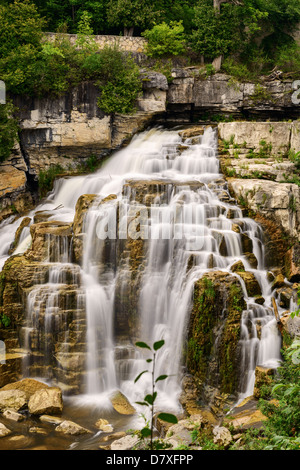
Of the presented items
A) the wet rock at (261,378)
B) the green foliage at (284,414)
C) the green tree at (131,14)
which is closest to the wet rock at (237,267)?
the wet rock at (261,378)

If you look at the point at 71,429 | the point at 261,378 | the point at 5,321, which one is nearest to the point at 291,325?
the point at 261,378

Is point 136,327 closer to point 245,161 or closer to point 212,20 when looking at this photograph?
point 245,161

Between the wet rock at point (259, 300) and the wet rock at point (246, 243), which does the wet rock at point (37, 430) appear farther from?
the wet rock at point (246, 243)

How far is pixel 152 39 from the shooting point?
1977 centimetres

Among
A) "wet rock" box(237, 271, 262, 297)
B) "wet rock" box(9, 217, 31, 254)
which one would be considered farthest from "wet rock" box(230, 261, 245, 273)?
"wet rock" box(9, 217, 31, 254)

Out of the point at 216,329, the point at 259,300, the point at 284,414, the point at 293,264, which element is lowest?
the point at 284,414

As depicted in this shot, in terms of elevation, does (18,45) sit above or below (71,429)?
above

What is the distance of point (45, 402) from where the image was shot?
31.0 ft

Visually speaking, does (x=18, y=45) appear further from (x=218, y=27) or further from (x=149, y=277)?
(x=149, y=277)

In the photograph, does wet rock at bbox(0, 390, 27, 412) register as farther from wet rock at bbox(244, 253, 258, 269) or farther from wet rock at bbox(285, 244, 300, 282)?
wet rock at bbox(285, 244, 300, 282)

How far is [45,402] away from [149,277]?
12.7ft

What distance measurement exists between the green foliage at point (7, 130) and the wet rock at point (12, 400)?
894 centimetres

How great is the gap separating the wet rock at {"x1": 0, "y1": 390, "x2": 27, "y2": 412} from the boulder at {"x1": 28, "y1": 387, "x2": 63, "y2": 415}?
221 mm

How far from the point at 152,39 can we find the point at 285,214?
1129cm
